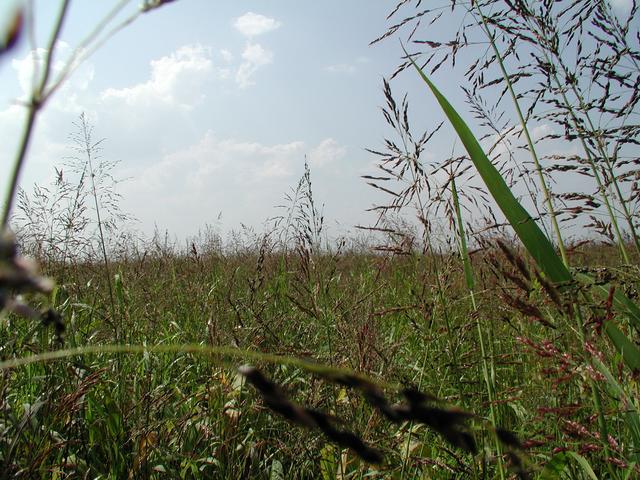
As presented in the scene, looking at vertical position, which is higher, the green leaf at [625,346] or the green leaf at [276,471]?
the green leaf at [625,346]

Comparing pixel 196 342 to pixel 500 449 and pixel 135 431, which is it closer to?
pixel 135 431

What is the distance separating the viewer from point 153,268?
519cm

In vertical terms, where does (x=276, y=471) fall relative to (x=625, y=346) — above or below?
below

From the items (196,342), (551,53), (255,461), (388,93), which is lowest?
(255,461)

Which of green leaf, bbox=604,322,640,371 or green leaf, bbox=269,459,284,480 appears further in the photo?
green leaf, bbox=269,459,284,480

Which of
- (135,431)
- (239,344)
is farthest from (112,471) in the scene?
(239,344)

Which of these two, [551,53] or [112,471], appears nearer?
[112,471]

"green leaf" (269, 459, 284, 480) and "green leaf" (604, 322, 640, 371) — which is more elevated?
"green leaf" (604, 322, 640, 371)

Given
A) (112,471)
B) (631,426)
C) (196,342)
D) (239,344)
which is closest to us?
(631,426)

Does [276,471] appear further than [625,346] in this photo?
Yes

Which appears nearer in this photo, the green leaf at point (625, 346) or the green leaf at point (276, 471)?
the green leaf at point (625, 346)

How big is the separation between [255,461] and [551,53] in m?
1.94

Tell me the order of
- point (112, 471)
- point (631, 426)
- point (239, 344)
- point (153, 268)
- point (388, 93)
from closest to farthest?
point (631, 426) < point (112, 471) < point (388, 93) < point (239, 344) < point (153, 268)

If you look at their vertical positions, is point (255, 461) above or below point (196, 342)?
below
